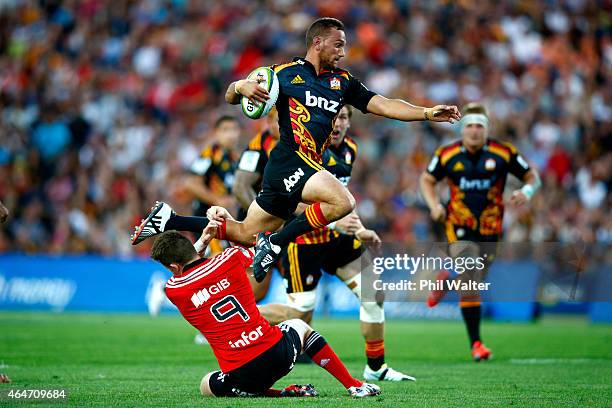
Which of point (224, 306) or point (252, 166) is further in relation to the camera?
point (252, 166)

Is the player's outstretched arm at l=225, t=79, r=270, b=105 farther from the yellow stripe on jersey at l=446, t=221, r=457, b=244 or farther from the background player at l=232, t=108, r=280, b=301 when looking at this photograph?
the yellow stripe on jersey at l=446, t=221, r=457, b=244

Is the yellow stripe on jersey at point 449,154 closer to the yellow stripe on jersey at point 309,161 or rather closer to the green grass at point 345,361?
the green grass at point 345,361

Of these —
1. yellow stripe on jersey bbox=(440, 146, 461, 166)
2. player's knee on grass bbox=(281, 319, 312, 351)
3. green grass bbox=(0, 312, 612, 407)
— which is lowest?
green grass bbox=(0, 312, 612, 407)

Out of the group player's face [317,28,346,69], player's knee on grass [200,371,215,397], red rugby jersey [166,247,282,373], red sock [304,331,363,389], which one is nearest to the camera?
red rugby jersey [166,247,282,373]

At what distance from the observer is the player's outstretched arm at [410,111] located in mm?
8594

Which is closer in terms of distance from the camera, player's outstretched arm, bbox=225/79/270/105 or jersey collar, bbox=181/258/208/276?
jersey collar, bbox=181/258/208/276

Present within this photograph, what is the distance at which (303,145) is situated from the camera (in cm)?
879

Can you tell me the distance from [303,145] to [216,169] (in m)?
6.07

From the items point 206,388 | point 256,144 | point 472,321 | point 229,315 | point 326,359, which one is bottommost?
point 472,321

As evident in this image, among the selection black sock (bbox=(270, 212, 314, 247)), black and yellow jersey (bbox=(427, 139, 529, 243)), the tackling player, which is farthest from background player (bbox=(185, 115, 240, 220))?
black sock (bbox=(270, 212, 314, 247))

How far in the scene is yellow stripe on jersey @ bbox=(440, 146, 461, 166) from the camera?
1259cm

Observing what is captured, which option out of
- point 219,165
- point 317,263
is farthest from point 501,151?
point 219,165

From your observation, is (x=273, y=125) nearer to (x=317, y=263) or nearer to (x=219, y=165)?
(x=317, y=263)

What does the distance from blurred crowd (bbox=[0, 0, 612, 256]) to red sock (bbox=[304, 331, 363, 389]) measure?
1315 cm
